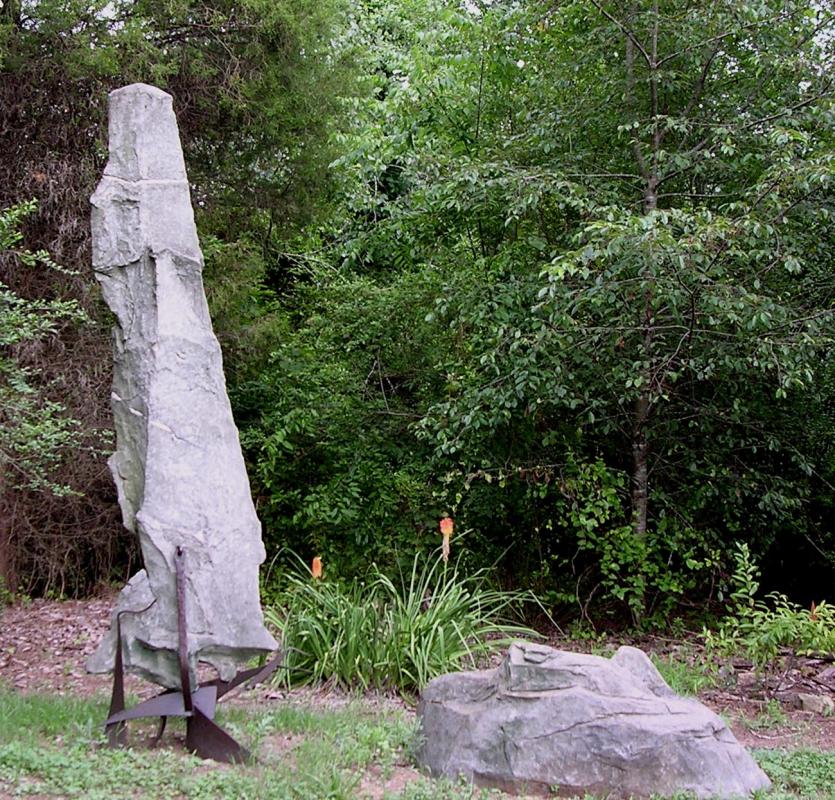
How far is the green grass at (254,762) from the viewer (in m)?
3.58

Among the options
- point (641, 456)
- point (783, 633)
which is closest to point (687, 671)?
point (783, 633)

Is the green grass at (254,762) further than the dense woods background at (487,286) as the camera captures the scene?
No

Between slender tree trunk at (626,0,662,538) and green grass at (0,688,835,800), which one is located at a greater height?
slender tree trunk at (626,0,662,538)

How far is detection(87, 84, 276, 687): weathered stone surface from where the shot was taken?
4.18 meters

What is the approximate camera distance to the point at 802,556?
29.3 ft

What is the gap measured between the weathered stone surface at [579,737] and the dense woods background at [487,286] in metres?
2.78

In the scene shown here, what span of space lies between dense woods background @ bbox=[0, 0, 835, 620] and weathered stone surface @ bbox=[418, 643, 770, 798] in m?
2.78

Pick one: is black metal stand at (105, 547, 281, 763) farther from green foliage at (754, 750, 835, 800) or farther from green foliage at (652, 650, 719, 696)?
green foliage at (652, 650, 719, 696)

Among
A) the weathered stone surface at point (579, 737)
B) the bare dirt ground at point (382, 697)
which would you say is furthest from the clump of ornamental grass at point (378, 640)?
the weathered stone surface at point (579, 737)

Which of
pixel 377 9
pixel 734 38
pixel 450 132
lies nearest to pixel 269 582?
pixel 450 132

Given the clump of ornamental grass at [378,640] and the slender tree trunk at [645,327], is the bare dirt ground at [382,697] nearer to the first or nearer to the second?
the clump of ornamental grass at [378,640]

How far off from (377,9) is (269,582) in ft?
29.3

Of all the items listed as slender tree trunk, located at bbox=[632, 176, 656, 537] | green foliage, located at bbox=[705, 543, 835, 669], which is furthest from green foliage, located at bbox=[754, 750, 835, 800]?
slender tree trunk, located at bbox=[632, 176, 656, 537]

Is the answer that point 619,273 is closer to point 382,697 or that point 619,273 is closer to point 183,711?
point 382,697
